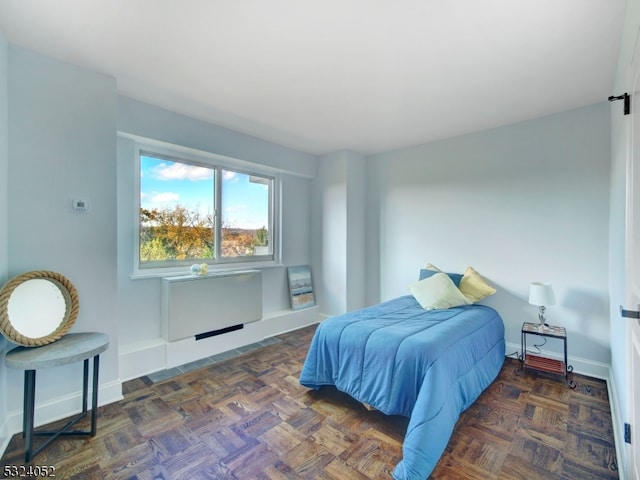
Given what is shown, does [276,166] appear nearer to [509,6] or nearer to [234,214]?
[234,214]

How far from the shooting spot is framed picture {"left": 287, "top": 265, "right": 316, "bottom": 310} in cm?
438

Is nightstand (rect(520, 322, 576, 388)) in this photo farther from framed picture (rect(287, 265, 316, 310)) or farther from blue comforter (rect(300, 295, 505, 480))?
framed picture (rect(287, 265, 316, 310))

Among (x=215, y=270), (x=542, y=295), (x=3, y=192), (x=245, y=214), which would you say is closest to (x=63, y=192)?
(x=3, y=192)

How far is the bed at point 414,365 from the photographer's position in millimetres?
1694

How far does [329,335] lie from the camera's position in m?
2.43

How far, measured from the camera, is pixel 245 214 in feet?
13.1

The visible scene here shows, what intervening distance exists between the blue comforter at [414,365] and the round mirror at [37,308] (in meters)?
1.81

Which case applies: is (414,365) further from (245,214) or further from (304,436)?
(245,214)

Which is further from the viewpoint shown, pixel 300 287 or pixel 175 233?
pixel 300 287

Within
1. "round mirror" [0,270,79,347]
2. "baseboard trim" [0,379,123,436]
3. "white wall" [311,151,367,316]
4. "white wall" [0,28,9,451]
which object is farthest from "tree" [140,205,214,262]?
"white wall" [311,151,367,316]

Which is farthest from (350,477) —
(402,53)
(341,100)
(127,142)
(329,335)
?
(127,142)

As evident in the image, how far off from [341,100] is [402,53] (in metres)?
0.81

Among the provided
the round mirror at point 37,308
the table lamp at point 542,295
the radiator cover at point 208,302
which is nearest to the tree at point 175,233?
the radiator cover at point 208,302

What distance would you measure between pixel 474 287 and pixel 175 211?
11.2ft
